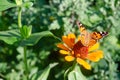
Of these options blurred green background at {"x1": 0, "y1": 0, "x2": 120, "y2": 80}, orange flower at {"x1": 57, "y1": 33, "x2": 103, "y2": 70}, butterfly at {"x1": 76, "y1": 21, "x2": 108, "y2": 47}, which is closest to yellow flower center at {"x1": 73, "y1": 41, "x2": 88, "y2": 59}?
orange flower at {"x1": 57, "y1": 33, "x2": 103, "y2": 70}

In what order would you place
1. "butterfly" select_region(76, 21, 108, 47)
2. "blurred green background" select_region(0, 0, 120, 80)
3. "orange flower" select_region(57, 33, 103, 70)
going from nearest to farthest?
"butterfly" select_region(76, 21, 108, 47) → "orange flower" select_region(57, 33, 103, 70) → "blurred green background" select_region(0, 0, 120, 80)

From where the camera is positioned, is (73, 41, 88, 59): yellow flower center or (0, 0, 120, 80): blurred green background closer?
(73, 41, 88, 59): yellow flower center

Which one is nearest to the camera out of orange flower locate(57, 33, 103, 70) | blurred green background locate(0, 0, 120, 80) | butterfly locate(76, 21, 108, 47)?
butterfly locate(76, 21, 108, 47)

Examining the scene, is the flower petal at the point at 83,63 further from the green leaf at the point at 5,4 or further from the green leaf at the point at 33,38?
the green leaf at the point at 5,4

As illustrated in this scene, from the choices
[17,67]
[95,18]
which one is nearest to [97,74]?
[95,18]

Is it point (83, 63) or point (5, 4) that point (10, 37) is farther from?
point (83, 63)

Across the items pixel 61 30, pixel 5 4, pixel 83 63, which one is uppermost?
pixel 5 4

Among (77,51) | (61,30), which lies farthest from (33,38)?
(61,30)

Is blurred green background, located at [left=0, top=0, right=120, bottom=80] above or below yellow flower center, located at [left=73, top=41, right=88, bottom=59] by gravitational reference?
below

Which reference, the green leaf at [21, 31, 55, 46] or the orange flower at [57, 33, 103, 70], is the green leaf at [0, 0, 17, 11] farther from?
the orange flower at [57, 33, 103, 70]
